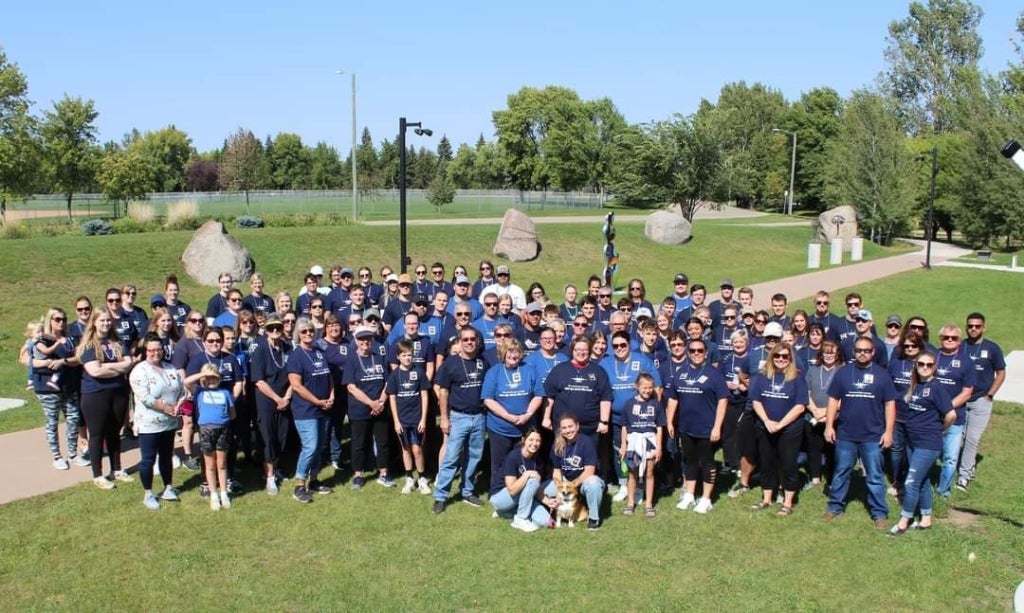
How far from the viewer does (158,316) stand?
8609mm

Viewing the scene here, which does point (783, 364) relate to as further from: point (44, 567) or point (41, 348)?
point (41, 348)

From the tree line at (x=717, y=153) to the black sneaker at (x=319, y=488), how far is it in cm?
2966

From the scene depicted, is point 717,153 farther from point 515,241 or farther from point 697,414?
point 697,414

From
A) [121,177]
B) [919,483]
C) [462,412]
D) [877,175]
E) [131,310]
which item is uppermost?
[877,175]

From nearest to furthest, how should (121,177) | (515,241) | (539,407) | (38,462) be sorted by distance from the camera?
(539,407) < (38,462) < (515,241) < (121,177)

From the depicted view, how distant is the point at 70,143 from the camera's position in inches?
1599

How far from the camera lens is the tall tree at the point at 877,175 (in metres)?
37.3

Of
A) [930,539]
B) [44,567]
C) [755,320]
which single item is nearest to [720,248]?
[755,320]

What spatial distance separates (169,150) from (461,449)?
87596 mm

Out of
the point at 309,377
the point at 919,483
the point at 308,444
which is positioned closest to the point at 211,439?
the point at 308,444

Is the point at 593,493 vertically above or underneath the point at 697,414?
underneath

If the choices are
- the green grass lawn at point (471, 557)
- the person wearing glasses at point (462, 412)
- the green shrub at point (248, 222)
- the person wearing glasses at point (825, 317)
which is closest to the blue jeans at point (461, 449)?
the person wearing glasses at point (462, 412)

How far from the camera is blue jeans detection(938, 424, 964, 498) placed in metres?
7.54

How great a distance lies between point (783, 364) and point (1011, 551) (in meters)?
2.35
